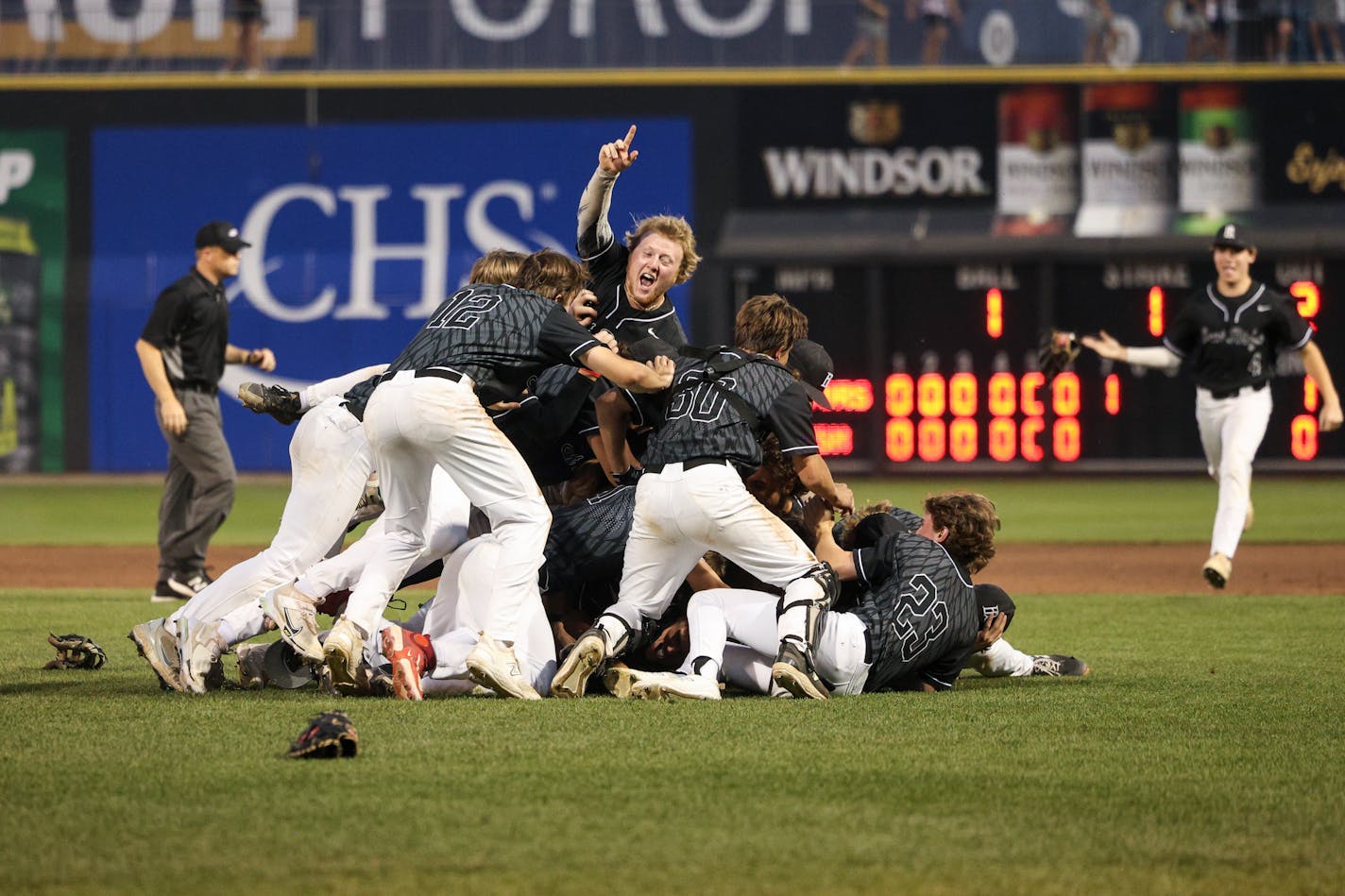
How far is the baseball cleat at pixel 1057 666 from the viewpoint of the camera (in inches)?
277

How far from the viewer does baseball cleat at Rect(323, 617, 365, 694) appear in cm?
601

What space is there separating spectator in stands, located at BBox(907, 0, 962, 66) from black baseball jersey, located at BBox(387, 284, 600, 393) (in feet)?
52.4

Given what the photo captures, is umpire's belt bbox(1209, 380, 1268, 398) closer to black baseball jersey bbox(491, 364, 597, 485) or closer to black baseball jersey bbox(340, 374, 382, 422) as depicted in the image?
black baseball jersey bbox(491, 364, 597, 485)

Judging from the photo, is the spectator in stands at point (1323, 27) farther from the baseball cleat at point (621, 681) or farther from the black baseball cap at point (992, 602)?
the baseball cleat at point (621, 681)

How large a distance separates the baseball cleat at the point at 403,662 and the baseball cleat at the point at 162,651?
0.80 meters

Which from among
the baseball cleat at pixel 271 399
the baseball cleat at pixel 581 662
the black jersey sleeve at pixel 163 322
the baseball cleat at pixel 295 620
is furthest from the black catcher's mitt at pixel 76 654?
the black jersey sleeve at pixel 163 322

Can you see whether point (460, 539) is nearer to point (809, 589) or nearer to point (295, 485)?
point (295, 485)

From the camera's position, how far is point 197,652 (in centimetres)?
645

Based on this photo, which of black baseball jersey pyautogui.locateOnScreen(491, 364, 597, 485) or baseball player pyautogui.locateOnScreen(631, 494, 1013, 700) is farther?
black baseball jersey pyautogui.locateOnScreen(491, 364, 597, 485)

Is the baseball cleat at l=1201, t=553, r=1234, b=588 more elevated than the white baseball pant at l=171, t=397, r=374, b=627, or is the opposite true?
the white baseball pant at l=171, t=397, r=374, b=627

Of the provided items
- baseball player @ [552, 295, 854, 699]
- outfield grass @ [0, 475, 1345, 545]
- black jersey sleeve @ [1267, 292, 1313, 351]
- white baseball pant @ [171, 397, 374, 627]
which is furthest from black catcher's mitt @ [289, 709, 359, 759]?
outfield grass @ [0, 475, 1345, 545]

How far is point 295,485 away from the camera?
6.81m

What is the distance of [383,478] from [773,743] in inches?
72.3

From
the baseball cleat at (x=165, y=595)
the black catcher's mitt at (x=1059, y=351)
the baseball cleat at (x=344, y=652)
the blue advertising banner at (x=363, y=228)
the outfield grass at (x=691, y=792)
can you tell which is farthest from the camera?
the blue advertising banner at (x=363, y=228)
